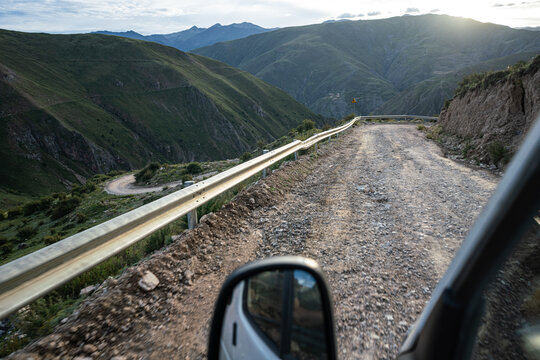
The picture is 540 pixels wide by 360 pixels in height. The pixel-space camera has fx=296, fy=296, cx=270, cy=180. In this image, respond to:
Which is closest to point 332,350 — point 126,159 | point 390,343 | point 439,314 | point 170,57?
point 439,314

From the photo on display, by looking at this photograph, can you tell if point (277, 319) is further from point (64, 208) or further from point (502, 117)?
point (64, 208)

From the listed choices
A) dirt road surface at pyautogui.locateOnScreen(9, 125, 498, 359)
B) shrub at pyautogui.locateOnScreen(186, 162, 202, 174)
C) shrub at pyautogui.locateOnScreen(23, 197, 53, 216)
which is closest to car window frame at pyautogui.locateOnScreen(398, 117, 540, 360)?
dirt road surface at pyautogui.locateOnScreen(9, 125, 498, 359)

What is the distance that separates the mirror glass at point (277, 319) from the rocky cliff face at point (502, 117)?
10.2m

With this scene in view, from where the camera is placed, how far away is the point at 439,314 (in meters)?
1.11

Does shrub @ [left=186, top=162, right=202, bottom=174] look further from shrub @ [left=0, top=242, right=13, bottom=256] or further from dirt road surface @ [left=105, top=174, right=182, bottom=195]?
shrub @ [left=0, top=242, right=13, bottom=256]

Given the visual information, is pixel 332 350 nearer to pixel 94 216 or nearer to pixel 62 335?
pixel 62 335

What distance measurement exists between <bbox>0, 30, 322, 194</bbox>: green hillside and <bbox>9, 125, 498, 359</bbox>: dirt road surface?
106 metres

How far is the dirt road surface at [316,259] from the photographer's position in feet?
8.42

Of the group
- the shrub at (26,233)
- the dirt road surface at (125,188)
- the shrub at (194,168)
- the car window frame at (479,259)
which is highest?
the car window frame at (479,259)

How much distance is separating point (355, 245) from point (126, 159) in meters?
115

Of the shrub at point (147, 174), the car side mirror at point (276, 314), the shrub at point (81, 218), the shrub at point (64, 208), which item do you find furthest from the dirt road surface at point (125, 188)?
the car side mirror at point (276, 314)

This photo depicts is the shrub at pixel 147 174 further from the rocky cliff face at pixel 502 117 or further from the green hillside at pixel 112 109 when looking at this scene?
the rocky cliff face at pixel 502 117

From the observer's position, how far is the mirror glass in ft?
4.40

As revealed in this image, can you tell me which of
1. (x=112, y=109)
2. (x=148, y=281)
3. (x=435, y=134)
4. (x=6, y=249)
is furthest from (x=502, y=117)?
(x=112, y=109)
